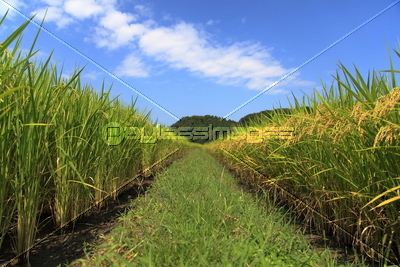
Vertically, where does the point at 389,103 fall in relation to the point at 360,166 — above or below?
above

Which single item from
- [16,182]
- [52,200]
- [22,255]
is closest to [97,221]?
[52,200]

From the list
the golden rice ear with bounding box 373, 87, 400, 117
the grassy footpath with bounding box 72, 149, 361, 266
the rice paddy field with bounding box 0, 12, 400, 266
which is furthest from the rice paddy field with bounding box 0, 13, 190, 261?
the golden rice ear with bounding box 373, 87, 400, 117

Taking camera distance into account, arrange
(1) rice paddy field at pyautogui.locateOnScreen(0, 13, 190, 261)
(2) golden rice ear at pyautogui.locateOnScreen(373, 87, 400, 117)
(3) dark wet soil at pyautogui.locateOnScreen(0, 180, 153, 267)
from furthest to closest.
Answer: (3) dark wet soil at pyautogui.locateOnScreen(0, 180, 153, 267) → (1) rice paddy field at pyautogui.locateOnScreen(0, 13, 190, 261) → (2) golden rice ear at pyautogui.locateOnScreen(373, 87, 400, 117)

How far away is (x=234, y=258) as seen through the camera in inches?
47.2

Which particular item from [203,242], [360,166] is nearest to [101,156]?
[203,242]

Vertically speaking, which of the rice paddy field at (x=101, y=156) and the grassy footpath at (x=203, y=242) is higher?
the rice paddy field at (x=101, y=156)

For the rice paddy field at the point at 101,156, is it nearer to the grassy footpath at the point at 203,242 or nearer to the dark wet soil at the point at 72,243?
the dark wet soil at the point at 72,243

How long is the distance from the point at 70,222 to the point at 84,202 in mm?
212

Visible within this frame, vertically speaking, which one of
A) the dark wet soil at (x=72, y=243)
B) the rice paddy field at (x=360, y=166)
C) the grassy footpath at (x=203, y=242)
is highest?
the rice paddy field at (x=360, y=166)

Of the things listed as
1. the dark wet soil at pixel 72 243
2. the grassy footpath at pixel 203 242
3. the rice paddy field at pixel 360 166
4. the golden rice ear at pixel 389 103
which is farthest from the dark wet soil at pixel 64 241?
the golden rice ear at pixel 389 103

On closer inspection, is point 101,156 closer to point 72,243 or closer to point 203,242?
point 72,243

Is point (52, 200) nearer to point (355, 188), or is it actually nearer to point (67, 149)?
point (67, 149)

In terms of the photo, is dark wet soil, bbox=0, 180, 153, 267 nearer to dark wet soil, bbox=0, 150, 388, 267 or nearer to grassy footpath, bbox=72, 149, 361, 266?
dark wet soil, bbox=0, 150, 388, 267

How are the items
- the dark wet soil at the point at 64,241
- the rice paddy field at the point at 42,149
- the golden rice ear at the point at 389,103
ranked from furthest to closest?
the dark wet soil at the point at 64,241, the rice paddy field at the point at 42,149, the golden rice ear at the point at 389,103
